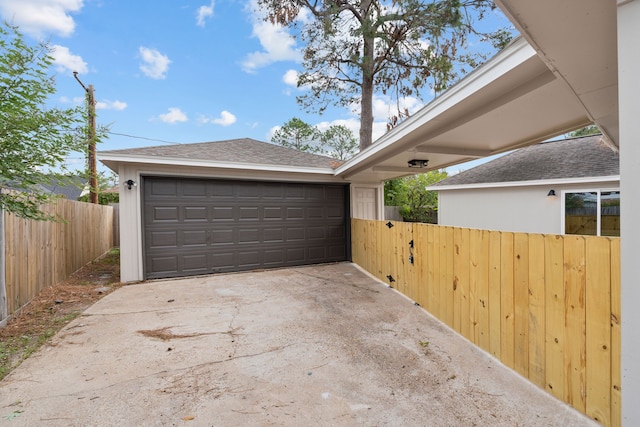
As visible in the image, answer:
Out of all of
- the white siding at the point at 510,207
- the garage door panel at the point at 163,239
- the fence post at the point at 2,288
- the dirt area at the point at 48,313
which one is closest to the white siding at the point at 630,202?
the dirt area at the point at 48,313

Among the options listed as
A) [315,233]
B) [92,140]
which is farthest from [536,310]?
[315,233]

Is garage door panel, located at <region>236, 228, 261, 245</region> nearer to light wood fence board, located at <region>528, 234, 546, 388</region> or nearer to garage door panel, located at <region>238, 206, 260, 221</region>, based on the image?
garage door panel, located at <region>238, 206, 260, 221</region>

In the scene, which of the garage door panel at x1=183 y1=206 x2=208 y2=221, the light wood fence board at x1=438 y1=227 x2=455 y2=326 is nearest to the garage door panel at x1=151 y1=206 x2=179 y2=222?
the garage door panel at x1=183 y1=206 x2=208 y2=221

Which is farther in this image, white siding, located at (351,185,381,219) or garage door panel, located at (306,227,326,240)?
white siding, located at (351,185,381,219)

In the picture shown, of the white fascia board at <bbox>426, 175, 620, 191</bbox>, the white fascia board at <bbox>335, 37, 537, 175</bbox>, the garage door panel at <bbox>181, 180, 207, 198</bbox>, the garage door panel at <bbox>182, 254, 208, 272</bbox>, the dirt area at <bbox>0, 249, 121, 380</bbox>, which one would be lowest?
the dirt area at <bbox>0, 249, 121, 380</bbox>

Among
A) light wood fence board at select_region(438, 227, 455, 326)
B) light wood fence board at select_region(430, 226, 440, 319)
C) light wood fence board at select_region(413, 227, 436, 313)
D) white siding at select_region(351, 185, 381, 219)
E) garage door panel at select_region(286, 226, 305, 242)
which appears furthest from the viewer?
white siding at select_region(351, 185, 381, 219)

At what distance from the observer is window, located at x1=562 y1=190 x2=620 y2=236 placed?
271 inches

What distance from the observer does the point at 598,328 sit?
186 centimetres

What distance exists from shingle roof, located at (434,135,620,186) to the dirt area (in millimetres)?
10363

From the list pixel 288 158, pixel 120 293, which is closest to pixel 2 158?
pixel 120 293

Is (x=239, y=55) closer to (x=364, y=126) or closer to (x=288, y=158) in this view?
(x=364, y=126)

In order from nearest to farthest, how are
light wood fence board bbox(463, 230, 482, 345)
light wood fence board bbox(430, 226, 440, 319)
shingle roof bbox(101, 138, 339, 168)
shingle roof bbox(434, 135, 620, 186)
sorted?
light wood fence board bbox(463, 230, 482, 345) → light wood fence board bbox(430, 226, 440, 319) → shingle roof bbox(101, 138, 339, 168) → shingle roof bbox(434, 135, 620, 186)

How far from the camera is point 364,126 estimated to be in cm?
1114

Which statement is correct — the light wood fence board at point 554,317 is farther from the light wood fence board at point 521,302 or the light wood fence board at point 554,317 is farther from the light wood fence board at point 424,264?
the light wood fence board at point 424,264
